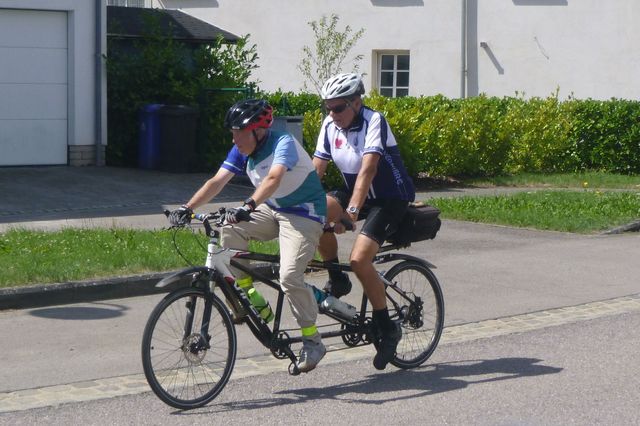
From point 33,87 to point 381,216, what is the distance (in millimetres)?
11765

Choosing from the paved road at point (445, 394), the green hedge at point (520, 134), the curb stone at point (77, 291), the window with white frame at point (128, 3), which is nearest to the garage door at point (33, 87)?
the green hedge at point (520, 134)

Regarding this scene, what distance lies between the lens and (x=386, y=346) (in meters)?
7.27

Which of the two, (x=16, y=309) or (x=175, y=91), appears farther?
(x=175, y=91)

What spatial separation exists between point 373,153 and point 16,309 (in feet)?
12.1

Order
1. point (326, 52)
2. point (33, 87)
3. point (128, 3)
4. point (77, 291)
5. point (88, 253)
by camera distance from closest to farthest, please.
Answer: point (77, 291)
point (88, 253)
point (33, 87)
point (326, 52)
point (128, 3)

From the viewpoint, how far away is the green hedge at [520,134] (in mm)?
19812

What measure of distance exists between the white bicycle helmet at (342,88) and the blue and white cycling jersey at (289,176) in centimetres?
41

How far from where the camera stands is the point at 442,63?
85.6ft

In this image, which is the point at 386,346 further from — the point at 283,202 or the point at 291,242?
the point at 283,202

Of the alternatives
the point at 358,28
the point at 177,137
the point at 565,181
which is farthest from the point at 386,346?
the point at 358,28

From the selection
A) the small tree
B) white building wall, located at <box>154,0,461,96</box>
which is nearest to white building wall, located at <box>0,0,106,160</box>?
the small tree

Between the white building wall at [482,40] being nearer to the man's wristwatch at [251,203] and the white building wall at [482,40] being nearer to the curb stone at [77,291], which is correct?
the curb stone at [77,291]

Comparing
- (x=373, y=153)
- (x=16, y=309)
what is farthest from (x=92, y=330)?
(x=373, y=153)

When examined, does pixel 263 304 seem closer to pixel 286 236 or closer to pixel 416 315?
pixel 286 236
